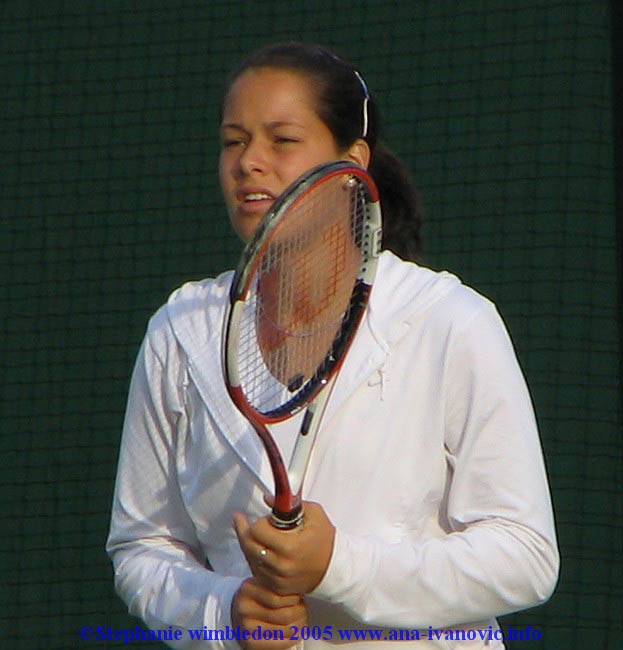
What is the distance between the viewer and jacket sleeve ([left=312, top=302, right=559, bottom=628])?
1.79m

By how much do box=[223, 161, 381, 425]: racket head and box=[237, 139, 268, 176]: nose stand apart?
149 mm

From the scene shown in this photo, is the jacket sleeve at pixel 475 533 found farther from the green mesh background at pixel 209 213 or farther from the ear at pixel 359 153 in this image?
the green mesh background at pixel 209 213

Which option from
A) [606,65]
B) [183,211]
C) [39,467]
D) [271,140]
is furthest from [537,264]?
[271,140]

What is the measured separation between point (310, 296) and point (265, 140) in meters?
0.23

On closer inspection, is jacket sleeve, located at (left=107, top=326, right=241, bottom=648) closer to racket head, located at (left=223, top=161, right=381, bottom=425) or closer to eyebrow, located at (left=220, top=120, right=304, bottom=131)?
racket head, located at (left=223, top=161, right=381, bottom=425)

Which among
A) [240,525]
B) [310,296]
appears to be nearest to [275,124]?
[310,296]

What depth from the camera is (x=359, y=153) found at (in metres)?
2.13

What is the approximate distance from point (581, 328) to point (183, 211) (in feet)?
3.50

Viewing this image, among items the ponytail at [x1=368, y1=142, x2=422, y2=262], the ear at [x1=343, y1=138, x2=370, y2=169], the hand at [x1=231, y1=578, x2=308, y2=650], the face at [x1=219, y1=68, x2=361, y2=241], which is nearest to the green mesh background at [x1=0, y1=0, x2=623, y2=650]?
the ponytail at [x1=368, y1=142, x2=422, y2=262]

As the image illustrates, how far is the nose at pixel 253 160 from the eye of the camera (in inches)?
78.0

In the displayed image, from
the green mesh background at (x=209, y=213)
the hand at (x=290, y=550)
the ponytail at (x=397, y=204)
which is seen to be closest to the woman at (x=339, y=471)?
the hand at (x=290, y=550)

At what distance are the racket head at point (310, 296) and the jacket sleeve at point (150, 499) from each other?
159mm

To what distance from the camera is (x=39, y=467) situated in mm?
4039

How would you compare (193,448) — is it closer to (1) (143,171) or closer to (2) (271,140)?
(2) (271,140)
